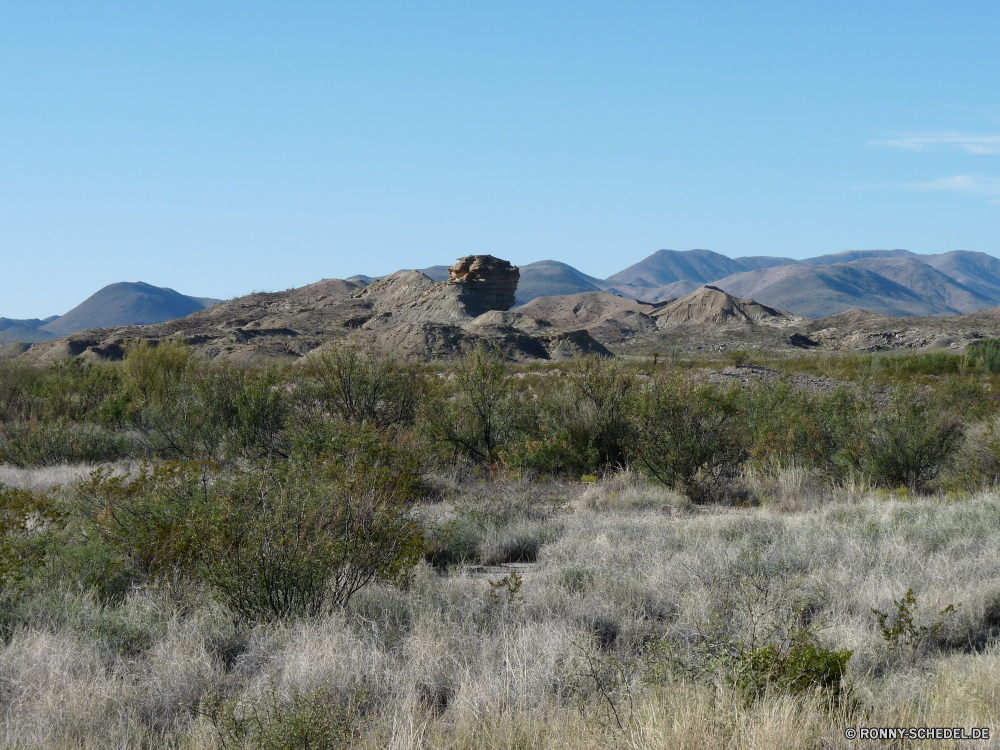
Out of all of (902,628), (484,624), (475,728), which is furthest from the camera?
(484,624)

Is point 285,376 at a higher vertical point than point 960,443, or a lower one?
higher

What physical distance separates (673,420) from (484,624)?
6.52 m

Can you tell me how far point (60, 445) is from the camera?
13469 millimetres

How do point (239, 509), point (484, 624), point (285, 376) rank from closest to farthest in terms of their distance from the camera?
point (484, 624)
point (239, 509)
point (285, 376)

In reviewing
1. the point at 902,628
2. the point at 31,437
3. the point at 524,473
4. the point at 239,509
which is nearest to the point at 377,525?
the point at 239,509

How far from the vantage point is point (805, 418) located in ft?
41.4

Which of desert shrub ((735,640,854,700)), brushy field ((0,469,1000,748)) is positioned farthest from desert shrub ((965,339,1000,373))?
desert shrub ((735,640,854,700))

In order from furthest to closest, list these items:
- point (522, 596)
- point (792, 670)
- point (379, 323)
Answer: point (379, 323)
point (522, 596)
point (792, 670)

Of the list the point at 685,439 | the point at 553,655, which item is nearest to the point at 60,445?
the point at 685,439

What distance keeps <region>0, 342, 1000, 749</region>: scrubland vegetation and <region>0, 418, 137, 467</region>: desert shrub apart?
6.53ft

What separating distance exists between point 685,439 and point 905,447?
10.1 ft

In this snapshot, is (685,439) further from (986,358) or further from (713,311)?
(713,311)

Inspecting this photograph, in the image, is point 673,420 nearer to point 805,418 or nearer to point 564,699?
point 805,418

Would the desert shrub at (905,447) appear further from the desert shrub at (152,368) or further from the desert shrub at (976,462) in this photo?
the desert shrub at (152,368)
